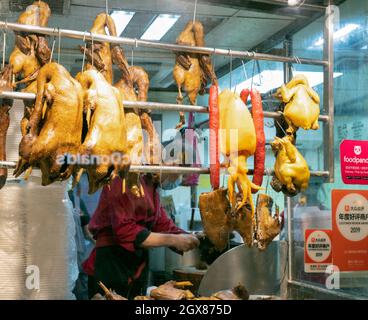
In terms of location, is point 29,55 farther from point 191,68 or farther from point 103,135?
point 191,68

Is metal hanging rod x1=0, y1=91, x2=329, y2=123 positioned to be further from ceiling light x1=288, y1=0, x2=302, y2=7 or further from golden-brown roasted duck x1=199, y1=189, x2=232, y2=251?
ceiling light x1=288, y1=0, x2=302, y2=7

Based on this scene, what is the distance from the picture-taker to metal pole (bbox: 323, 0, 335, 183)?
3.14 m

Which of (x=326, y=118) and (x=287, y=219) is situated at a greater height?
(x=326, y=118)

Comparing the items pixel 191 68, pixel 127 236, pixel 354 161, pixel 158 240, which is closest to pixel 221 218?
pixel 158 240

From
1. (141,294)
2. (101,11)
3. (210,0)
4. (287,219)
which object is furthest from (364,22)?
(141,294)

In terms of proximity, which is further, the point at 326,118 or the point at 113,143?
the point at 326,118

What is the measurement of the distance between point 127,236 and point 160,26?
1.11m

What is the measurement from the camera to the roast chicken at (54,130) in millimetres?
2207
